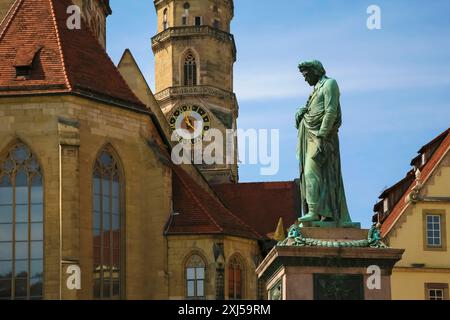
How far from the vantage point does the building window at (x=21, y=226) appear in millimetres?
37844

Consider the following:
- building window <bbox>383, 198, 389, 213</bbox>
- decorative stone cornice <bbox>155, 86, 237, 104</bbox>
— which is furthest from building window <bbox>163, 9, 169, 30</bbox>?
building window <bbox>383, 198, 389, 213</bbox>

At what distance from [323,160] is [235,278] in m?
27.3

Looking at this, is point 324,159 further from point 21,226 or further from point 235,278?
point 235,278

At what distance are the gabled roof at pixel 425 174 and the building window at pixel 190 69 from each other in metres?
33.9

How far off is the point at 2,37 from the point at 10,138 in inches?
196

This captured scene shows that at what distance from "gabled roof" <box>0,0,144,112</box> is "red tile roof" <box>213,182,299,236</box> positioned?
1536cm

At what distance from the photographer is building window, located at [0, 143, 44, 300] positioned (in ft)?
124

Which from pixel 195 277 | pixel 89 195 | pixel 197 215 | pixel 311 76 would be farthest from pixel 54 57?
pixel 311 76

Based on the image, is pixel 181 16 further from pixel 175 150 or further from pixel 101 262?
pixel 101 262

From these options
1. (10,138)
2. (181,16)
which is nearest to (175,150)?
(10,138)

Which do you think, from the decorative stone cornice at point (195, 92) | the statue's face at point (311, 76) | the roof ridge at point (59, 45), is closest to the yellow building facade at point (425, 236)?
the roof ridge at point (59, 45)

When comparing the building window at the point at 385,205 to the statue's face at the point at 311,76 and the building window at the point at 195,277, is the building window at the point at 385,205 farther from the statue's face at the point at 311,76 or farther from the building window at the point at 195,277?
the statue's face at the point at 311,76

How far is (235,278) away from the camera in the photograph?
140ft

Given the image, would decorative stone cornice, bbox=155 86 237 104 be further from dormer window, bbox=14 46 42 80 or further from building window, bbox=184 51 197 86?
dormer window, bbox=14 46 42 80
